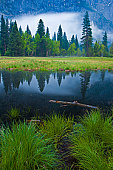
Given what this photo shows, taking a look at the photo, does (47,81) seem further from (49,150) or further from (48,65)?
(48,65)

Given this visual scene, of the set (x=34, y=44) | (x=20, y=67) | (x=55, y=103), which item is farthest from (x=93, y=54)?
(x=55, y=103)

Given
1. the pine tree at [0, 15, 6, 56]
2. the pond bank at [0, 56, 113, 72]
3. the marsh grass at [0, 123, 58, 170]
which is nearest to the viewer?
the marsh grass at [0, 123, 58, 170]

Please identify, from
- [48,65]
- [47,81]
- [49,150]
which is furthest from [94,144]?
[48,65]

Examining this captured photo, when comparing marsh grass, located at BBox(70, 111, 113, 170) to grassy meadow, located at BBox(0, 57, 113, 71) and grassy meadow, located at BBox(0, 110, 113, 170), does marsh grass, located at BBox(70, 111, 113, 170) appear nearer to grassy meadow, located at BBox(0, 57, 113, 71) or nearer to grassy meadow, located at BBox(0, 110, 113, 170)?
grassy meadow, located at BBox(0, 110, 113, 170)

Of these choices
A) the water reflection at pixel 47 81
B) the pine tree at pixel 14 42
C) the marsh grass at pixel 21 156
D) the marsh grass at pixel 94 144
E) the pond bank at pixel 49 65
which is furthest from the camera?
the pine tree at pixel 14 42

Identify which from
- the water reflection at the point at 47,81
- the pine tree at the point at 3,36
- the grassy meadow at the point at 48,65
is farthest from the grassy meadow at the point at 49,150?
the pine tree at the point at 3,36

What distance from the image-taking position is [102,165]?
2.07 m

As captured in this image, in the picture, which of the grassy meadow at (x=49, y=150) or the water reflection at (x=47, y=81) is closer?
the grassy meadow at (x=49, y=150)

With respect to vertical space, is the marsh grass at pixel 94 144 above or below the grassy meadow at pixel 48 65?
below

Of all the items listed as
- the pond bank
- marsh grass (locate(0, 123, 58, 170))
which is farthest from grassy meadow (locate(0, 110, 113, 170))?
the pond bank

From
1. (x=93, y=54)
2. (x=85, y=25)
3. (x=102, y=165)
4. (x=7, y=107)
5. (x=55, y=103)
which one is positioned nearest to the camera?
(x=102, y=165)

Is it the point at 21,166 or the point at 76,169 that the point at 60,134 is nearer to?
the point at 76,169

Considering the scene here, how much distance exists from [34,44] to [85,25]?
27.2m

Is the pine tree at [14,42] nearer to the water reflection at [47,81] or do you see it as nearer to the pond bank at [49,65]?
the pond bank at [49,65]
